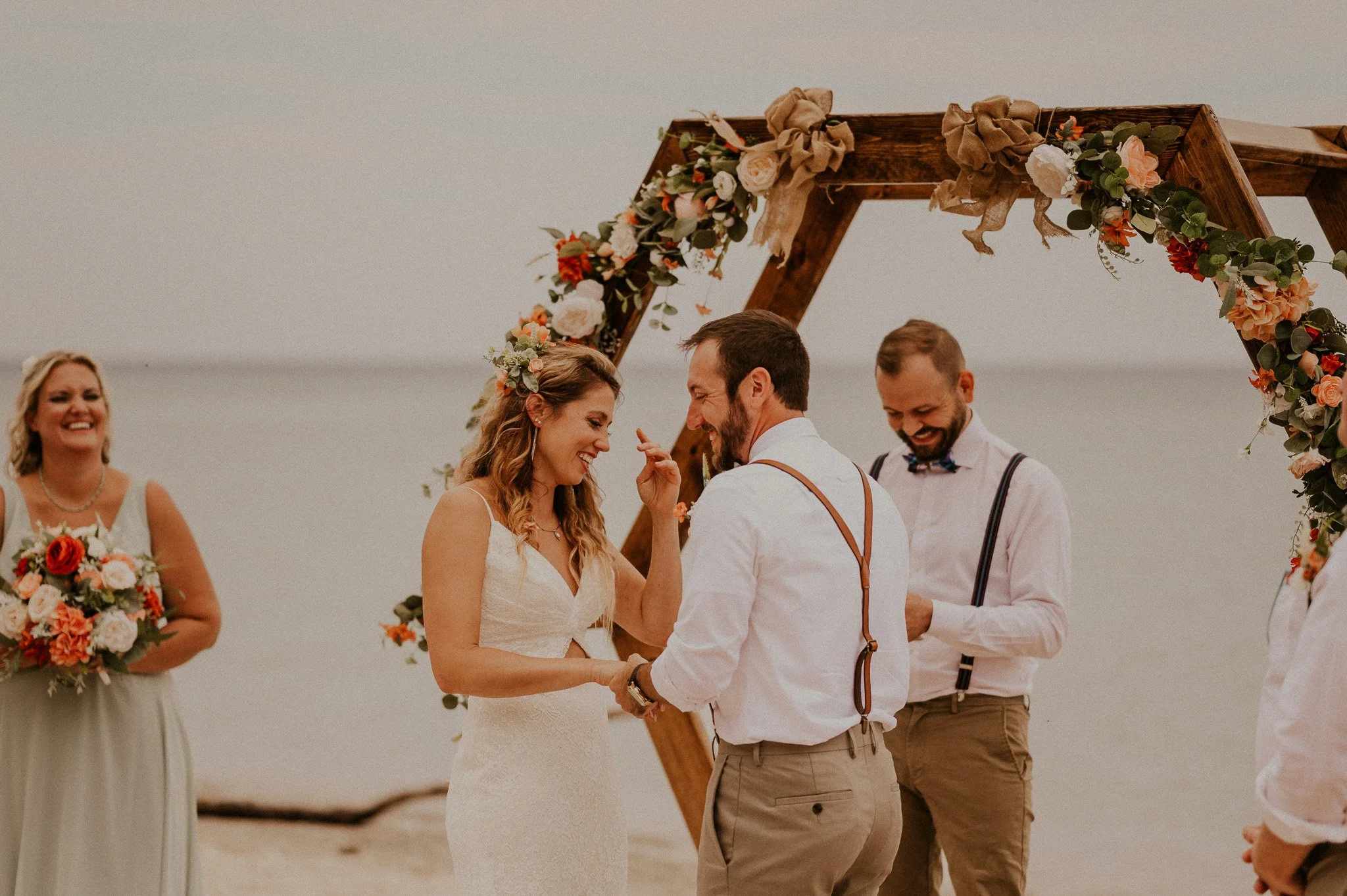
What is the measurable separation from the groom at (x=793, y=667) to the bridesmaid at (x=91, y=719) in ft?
5.82

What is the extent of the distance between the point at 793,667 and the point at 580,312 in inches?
60.0

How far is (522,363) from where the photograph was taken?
304cm

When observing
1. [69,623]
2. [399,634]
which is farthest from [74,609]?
[399,634]

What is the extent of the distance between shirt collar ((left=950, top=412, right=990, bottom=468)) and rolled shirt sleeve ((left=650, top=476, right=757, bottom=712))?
1284 mm

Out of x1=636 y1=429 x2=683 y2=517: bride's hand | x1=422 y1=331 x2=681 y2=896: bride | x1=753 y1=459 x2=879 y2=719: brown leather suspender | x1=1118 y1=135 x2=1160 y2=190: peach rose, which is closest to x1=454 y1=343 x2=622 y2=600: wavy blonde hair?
x1=422 y1=331 x2=681 y2=896: bride

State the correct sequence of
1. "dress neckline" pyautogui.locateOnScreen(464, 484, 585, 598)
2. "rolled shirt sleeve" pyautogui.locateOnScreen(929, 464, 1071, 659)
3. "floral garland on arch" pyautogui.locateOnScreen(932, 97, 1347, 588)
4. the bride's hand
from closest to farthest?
"floral garland on arch" pyautogui.locateOnScreen(932, 97, 1347, 588)
"dress neckline" pyautogui.locateOnScreen(464, 484, 585, 598)
the bride's hand
"rolled shirt sleeve" pyautogui.locateOnScreen(929, 464, 1071, 659)

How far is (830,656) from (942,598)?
112cm

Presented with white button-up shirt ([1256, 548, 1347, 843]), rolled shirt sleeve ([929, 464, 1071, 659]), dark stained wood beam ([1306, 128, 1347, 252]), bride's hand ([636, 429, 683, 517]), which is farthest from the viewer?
rolled shirt sleeve ([929, 464, 1071, 659])

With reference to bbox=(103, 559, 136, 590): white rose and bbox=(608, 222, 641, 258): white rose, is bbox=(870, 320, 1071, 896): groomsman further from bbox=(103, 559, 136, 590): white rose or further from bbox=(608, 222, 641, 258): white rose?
bbox=(103, 559, 136, 590): white rose

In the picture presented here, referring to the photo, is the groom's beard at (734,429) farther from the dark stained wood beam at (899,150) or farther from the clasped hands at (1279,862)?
the clasped hands at (1279,862)

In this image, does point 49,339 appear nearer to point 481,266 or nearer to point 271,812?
point 481,266

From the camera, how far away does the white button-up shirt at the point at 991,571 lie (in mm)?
3330

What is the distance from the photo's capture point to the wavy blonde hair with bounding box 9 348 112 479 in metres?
3.70

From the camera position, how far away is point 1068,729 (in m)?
8.55
